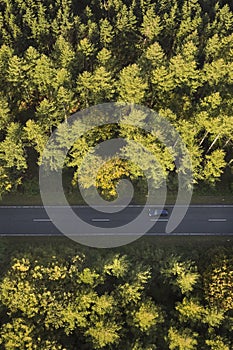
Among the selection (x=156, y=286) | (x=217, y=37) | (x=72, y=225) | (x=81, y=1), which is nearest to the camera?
(x=156, y=286)

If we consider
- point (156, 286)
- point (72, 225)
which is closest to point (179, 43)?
point (72, 225)

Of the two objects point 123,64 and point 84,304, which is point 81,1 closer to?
point 123,64

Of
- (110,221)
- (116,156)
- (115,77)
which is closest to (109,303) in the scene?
(110,221)

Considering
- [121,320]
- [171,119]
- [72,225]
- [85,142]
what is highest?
[171,119]

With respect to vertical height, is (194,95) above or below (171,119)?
above

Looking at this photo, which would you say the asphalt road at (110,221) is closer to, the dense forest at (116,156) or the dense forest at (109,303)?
the dense forest at (116,156)

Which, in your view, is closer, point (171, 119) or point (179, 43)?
point (171, 119)

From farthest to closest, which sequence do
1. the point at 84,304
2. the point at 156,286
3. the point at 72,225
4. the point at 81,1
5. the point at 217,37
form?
1. the point at 81,1
2. the point at 217,37
3. the point at 72,225
4. the point at 156,286
5. the point at 84,304

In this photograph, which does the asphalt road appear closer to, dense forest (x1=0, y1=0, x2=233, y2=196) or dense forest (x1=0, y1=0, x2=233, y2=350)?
dense forest (x1=0, y1=0, x2=233, y2=350)

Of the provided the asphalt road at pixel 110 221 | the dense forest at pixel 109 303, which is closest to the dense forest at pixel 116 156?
the dense forest at pixel 109 303

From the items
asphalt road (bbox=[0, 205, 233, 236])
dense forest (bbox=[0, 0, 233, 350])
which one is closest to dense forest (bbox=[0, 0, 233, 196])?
dense forest (bbox=[0, 0, 233, 350])
